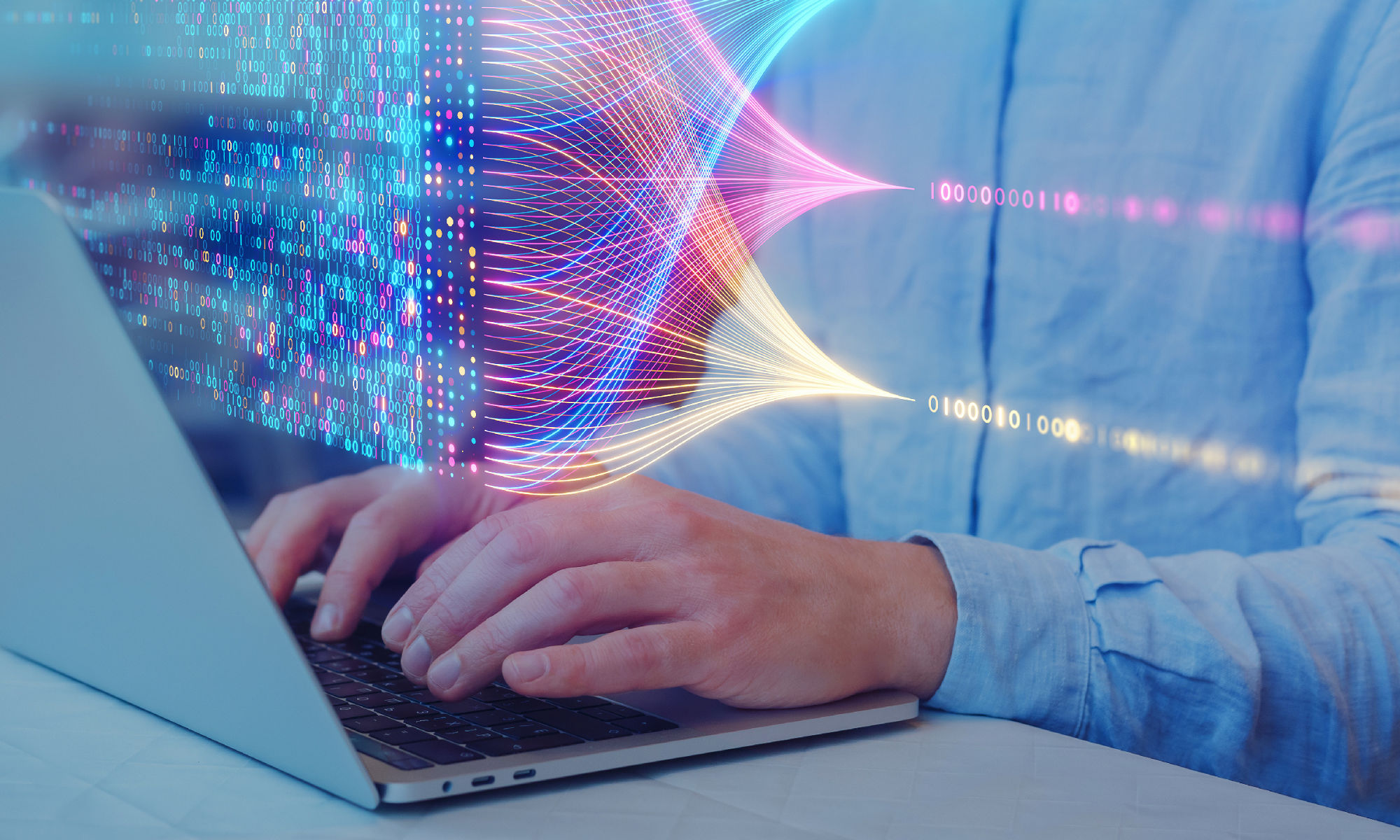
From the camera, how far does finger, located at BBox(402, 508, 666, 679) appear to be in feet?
1.42

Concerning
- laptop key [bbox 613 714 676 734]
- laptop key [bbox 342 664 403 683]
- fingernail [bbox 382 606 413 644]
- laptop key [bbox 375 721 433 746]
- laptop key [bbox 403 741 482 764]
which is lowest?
laptop key [bbox 342 664 403 683]

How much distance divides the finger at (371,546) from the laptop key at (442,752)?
0.19m

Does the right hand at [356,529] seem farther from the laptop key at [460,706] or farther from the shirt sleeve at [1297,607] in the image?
the shirt sleeve at [1297,607]

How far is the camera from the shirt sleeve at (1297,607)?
498 millimetres

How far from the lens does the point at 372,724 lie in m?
0.39

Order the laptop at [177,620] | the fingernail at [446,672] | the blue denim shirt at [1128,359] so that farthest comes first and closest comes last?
the blue denim shirt at [1128,359] < the fingernail at [446,672] < the laptop at [177,620]

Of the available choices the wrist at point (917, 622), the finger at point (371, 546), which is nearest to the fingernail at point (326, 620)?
the finger at point (371, 546)

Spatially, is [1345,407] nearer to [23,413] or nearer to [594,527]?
[594,527]

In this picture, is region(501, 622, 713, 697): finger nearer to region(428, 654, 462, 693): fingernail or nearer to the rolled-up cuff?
region(428, 654, 462, 693): fingernail

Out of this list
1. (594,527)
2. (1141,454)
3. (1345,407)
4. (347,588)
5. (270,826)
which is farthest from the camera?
(1141,454)

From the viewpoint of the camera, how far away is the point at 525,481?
713mm

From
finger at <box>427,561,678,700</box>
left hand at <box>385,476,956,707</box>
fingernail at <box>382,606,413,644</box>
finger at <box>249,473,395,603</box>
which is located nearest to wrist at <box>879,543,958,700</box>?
left hand at <box>385,476,956,707</box>

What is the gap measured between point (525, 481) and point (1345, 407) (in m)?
0.51

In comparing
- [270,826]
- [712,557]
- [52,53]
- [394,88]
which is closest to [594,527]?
[712,557]
